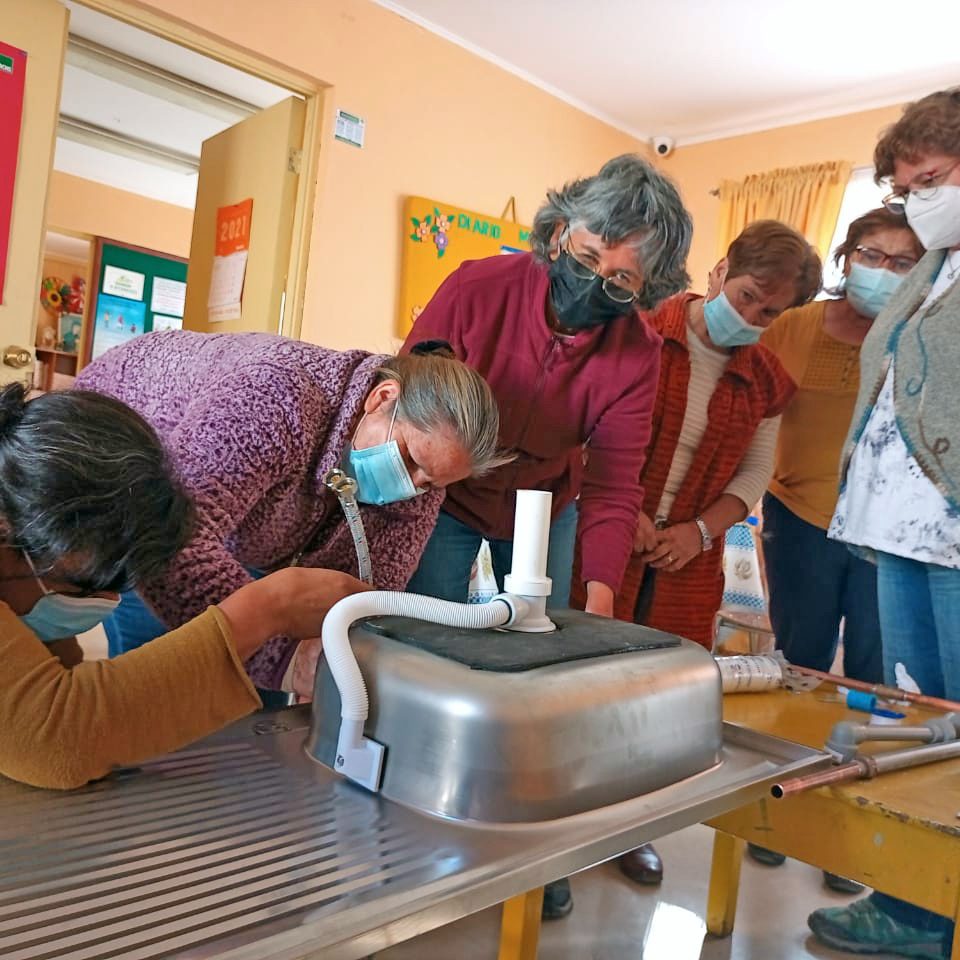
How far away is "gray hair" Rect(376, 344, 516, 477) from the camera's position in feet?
3.34

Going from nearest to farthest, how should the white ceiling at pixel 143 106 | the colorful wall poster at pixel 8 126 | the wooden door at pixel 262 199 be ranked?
1. the colorful wall poster at pixel 8 126
2. the wooden door at pixel 262 199
3. the white ceiling at pixel 143 106

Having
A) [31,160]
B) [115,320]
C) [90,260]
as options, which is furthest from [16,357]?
[90,260]

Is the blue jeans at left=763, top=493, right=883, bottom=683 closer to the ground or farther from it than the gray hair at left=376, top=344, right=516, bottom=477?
closer to the ground

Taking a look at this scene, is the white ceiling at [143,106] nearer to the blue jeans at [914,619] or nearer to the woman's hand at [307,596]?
the woman's hand at [307,596]

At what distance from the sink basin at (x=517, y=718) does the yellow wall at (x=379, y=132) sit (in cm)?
250

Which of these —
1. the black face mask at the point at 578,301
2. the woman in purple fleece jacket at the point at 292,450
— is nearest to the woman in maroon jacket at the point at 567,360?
the black face mask at the point at 578,301

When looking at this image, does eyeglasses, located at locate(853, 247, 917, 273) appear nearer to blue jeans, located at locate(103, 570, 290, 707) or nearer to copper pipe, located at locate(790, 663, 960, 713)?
copper pipe, located at locate(790, 663, 960, 713)

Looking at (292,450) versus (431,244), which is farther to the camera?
(431,244)

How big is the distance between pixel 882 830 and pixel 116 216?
683 centimetres

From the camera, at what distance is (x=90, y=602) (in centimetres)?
78

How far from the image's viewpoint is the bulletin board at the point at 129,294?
639cm

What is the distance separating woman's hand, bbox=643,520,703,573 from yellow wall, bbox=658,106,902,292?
210cm

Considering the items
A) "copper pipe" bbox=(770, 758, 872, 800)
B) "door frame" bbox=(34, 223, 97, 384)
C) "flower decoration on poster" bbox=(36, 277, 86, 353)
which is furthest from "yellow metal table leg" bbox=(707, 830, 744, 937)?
"flower decoration on poster" bbox=(36, 277, 86, 353)

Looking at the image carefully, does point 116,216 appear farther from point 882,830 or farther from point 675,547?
point 882,830
